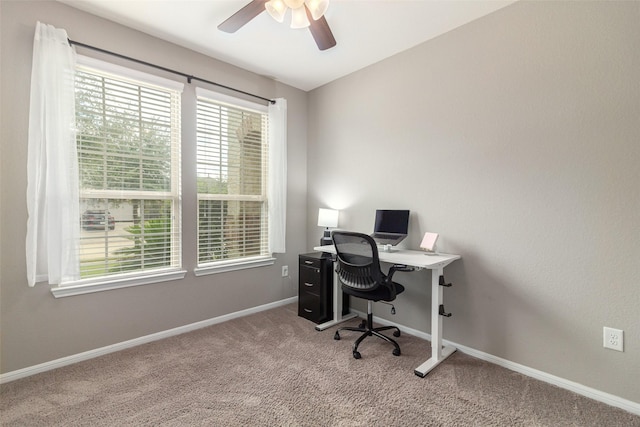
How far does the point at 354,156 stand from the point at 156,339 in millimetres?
2649

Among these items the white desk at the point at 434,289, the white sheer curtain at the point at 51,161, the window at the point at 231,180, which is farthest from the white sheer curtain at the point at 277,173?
the white sheer curtain at the point at 51,161

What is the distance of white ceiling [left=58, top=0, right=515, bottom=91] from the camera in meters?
2.18

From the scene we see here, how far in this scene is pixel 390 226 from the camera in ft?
9.35

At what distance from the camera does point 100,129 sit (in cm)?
237

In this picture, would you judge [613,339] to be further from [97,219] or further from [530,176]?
[97,219]

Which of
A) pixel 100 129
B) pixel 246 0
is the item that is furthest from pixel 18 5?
pixel 246 0

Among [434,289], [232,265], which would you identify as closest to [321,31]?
[434,289]

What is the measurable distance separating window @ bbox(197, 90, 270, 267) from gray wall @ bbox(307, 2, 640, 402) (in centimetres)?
143

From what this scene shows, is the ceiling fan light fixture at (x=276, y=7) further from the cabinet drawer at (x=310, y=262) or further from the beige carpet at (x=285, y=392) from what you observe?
the beige carpet at (x=285, y=392)

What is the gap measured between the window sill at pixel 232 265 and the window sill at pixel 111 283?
0.60ft

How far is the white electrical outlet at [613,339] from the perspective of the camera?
1.78 meters

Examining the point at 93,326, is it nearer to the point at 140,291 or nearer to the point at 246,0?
the point at 140,291

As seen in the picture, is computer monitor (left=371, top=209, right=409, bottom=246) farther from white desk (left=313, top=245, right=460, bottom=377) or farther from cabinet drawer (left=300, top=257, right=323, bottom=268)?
cabinet drawer (left=300, top=257, right=323, bottom=268)

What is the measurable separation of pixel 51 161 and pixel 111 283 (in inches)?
39.9
